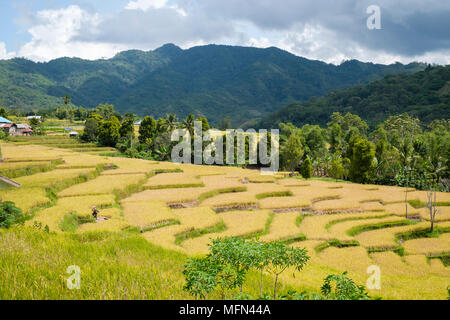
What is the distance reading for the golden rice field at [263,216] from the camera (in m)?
16.2

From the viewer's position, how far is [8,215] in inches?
563

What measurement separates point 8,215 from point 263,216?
14.9 m

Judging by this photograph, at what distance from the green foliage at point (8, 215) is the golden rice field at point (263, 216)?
1.09 metres

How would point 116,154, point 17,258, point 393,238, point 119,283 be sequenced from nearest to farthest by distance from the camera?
1. point 119,283
2. point 17,258
3. point 393,238
4. point 116,154

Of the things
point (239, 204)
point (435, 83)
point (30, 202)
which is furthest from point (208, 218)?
point (435, 83)

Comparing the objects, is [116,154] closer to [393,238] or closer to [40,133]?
[40,133]

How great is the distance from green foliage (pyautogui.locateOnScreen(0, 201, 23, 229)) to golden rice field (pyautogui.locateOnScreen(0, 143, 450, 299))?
1085mm

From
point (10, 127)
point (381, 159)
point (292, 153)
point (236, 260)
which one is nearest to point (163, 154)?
point (292, 153)

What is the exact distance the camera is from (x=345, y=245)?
19203 mm

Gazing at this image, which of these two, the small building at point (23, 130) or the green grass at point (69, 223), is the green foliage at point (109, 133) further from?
the green grass at point (69, 223)

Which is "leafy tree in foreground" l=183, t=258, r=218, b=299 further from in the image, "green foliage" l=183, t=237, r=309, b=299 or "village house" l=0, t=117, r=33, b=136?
"village house" l=0, t=117, r=33, b=136

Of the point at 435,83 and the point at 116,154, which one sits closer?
the point at 116,154

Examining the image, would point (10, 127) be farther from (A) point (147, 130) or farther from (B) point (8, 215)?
(B) point (8, 215)
